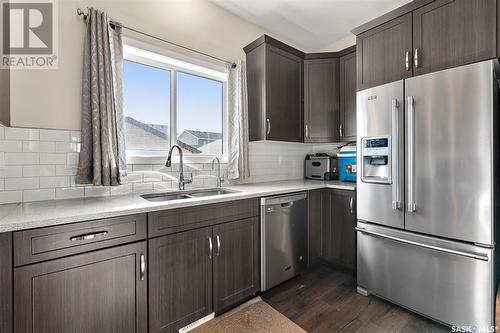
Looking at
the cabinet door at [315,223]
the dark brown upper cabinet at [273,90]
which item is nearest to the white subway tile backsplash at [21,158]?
the dark brown upper cabinet at [273,90]

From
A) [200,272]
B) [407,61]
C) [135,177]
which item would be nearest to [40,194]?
[135,177]

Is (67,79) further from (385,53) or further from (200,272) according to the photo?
(385,53)

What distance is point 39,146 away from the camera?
1.59m

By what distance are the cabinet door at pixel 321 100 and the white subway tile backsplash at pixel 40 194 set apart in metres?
2.50

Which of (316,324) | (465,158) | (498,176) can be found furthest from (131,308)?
(498,176)

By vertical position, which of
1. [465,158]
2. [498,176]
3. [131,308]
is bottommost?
[131,308]

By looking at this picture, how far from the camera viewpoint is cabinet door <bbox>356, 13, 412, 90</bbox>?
6.07ft

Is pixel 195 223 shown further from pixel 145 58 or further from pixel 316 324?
pixel 145 58

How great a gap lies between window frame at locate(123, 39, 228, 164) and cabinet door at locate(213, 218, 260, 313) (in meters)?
0.89

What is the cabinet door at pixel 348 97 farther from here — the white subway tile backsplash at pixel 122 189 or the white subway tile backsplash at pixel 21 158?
the white subway tile backsplash at pixel 21 158

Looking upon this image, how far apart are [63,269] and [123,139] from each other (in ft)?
3.21

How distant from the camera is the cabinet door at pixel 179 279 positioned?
146 centimetres

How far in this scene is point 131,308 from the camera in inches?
54.4

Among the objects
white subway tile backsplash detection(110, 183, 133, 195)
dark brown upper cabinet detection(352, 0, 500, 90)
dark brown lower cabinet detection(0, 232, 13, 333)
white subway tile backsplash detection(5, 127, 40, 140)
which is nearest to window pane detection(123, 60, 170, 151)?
white subway tile backsplash detection(110, 183, 133, 195)
